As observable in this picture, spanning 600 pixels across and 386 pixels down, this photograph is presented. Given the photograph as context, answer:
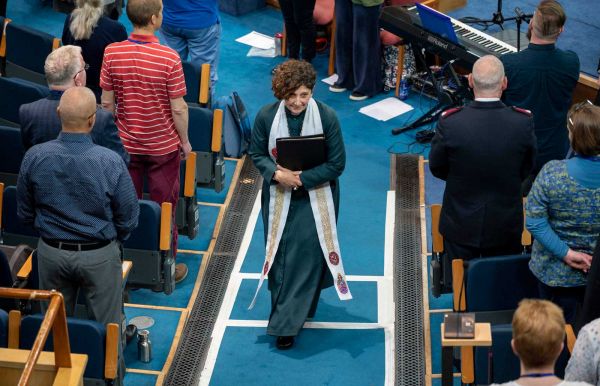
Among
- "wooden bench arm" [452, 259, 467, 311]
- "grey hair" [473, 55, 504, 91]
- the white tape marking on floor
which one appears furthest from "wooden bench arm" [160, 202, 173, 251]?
"grey hair" [473, 55, 504, 91]

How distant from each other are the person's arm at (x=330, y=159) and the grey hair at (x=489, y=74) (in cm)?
97

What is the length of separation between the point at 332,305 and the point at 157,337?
3.88ft

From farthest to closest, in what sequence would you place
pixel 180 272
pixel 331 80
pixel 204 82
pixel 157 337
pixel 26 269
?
pixel 331 80
pixel 204 82
pixel 180 272
pixel 157 337
pixel 26 269

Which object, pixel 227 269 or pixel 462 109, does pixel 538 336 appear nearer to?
pixel 462 109

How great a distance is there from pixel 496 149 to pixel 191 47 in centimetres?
377

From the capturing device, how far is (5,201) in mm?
6578

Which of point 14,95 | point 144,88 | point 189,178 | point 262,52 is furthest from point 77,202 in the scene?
point 262,52

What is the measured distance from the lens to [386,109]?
984cm

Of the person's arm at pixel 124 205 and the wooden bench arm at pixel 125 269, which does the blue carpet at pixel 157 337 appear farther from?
the person's arm at pixel 124 205

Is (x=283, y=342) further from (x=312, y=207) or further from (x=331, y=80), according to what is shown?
(x=331, y=80)

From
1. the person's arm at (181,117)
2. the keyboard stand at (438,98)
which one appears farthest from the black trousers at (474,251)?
the keyboard stand at (438,98)

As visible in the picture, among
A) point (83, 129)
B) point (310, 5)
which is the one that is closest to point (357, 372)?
point (83, 129)

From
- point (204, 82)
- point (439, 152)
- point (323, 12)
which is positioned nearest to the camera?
point (439, 152)

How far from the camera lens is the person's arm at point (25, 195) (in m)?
5.54
